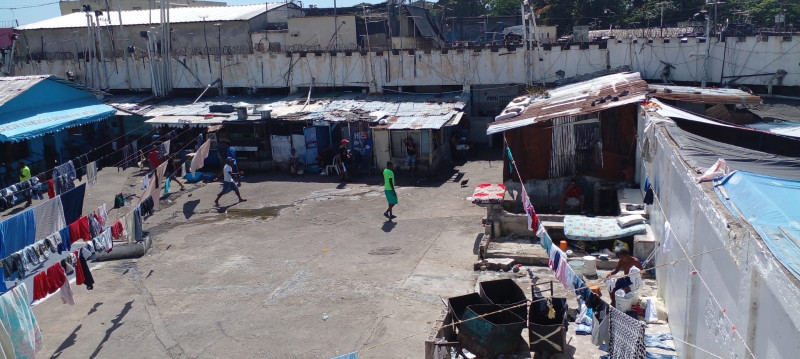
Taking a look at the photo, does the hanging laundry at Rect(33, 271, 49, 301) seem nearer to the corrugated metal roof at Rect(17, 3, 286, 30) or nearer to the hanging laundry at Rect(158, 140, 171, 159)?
the hanging laundry at Rect(158, 140, 171, 159)

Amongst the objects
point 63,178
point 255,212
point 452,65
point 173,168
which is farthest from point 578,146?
point 63,178

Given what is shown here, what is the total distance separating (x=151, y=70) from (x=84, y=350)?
1899 cm

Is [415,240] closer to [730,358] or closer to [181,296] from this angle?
[181,296]

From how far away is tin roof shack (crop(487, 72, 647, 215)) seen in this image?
14.3 m

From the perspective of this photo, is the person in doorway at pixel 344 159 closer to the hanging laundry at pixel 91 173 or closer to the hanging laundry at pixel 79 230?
the hanging laundry at pixel 91 173

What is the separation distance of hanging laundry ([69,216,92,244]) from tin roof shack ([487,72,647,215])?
349 inches

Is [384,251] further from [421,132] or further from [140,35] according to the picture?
[140,35]

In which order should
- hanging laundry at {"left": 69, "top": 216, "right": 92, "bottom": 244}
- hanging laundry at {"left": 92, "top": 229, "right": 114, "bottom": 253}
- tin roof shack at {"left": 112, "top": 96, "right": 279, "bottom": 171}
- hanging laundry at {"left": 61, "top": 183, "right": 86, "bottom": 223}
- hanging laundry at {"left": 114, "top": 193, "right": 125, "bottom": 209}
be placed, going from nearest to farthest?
hanging laundry at {"left": 92, "top": 229, "right": 114, "bottom": 253}
hanging laundry at {"left": 69, "top": 216, "right": 92, "bottom": 244}
hanging laundry at {"left": 61, "top": 183, "right": 86, "bottom": 223}
hanging laundry at {"left": 114, "top": 193, "right": 125, "bottom": 209}
tin roof shack at {"left": 112, "top": 96, "right": 279, "bottom": 171}

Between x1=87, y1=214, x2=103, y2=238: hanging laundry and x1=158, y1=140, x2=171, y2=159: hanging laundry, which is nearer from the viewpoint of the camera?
x1=87, y1=214, x2=103, y2=238: hanging laundry

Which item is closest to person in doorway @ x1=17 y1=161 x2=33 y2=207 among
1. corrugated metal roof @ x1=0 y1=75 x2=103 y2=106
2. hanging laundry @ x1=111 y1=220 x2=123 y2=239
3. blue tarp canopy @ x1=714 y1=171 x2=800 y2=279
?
corrugated metal roof @ x1=0 y1=75 x2=103 y2=106

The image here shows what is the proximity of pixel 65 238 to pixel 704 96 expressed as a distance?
13.7m

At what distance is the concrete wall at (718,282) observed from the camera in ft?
13.9

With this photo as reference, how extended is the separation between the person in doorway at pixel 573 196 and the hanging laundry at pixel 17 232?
36.1ft

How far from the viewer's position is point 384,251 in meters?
13.4
